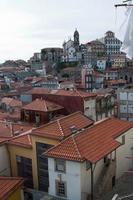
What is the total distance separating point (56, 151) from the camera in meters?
17.2

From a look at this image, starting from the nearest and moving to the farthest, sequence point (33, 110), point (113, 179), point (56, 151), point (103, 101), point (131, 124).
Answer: point (56, 151), point (113, 179), point (131, 124), point (33, 110), point (103, 101)

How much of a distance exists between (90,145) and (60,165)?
7.09 ft

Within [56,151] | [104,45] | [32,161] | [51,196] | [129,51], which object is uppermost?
[104,45]

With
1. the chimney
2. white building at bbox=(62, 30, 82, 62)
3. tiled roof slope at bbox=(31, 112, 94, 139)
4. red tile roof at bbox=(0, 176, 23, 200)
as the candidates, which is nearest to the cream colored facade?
tiled roof slope at bbox=(31, 112, 94, 139)

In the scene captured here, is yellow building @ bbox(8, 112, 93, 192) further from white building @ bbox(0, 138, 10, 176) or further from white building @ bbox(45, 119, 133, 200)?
white building @ bbox(45, 119, 133, 200)

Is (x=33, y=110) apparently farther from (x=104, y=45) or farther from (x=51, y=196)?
(x=104, y=45)

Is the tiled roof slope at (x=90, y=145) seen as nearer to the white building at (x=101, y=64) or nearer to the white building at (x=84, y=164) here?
the white building at (x=84, y=164)

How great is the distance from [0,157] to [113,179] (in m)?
7.84

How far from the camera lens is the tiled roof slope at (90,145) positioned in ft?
54.9

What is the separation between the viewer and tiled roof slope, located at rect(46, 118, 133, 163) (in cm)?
1672

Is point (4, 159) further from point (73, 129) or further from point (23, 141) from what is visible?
point (73, 129)

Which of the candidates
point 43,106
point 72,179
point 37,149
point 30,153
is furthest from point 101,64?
point 72,179

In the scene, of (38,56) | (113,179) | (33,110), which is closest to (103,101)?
(33,110)

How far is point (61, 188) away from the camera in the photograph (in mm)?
17484
